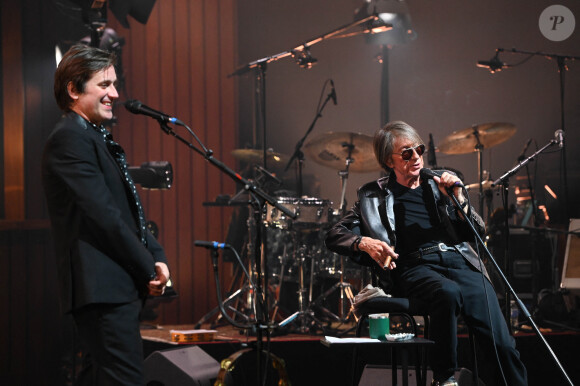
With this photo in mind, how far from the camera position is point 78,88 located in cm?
230

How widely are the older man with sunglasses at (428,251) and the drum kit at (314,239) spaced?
5.39 ft

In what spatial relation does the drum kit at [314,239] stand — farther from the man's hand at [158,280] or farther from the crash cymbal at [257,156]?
the man's hand at [158,280]

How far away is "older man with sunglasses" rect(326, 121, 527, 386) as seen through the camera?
3037 millimetres

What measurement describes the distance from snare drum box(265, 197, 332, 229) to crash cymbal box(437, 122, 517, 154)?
46.4 inches

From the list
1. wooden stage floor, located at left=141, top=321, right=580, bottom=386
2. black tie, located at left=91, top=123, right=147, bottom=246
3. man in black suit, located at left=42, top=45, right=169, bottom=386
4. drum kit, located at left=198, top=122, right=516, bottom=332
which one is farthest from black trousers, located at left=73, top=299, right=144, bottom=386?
drum kit, located at left=198, top=122, right=516, bottom=332

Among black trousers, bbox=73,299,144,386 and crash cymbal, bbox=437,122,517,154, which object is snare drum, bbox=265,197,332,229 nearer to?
crash cymbal, bbox=437,122,517,154

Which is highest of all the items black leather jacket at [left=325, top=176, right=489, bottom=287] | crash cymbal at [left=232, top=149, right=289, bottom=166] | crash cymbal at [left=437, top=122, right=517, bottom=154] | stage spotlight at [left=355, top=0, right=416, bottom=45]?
stage spotlight at [left=355, top=0, right=416, bottom=45]

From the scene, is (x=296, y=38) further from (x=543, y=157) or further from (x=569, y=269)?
(x=569, y=269)

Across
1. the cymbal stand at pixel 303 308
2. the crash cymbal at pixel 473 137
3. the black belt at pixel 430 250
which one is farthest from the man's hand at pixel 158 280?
the crash cymbal at pixel 473 137

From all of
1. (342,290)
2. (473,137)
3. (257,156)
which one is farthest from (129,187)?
(473,137)

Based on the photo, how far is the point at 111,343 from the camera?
212cm

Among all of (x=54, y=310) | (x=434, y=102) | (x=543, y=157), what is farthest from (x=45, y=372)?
(x=543, y=157)

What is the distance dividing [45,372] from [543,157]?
16.1ft

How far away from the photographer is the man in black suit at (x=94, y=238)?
212cm
